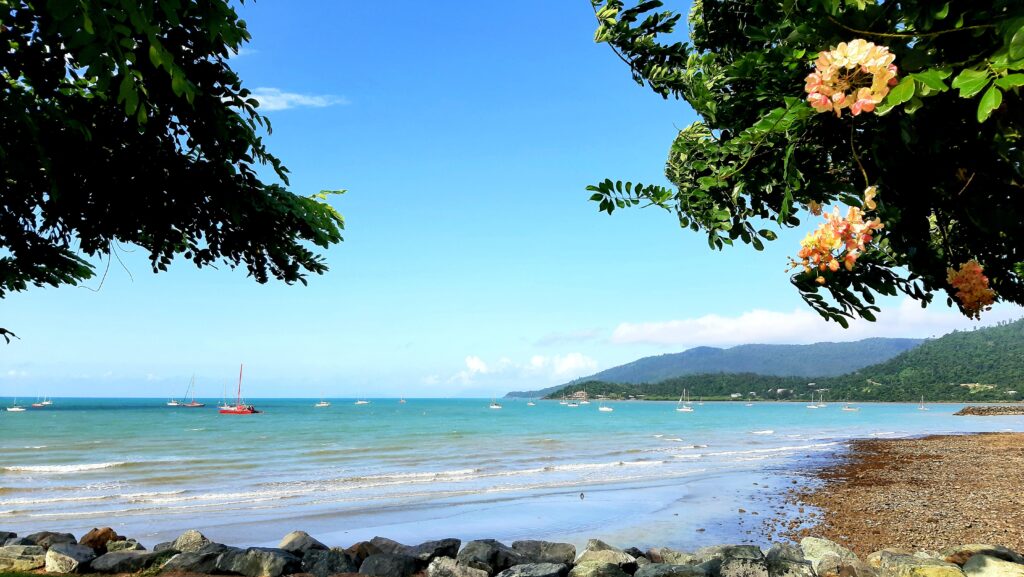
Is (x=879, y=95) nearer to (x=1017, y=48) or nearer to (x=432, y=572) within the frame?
(x=1017, y=48)

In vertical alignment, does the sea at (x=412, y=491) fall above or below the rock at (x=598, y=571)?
below

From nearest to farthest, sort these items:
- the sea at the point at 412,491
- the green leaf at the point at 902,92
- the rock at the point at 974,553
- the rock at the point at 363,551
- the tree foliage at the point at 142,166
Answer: the green leaf at the point at 902,92 < the tree foliage at the point at 142,166 < the rock at the point at 974,553 < the rock at the point at 363,551 < the sea at the point at 412,491

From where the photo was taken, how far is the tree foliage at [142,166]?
4777mm

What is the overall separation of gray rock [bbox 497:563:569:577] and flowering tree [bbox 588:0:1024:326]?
5.46m

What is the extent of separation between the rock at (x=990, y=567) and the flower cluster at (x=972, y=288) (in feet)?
20.0

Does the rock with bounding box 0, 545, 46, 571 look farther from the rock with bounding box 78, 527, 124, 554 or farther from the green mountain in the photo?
the green mountain

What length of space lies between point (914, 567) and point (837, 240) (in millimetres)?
6750

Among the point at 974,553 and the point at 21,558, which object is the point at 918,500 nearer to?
the point at 974,553

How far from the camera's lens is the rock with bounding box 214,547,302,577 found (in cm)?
769

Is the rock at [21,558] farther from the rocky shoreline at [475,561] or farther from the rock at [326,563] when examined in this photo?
the rock at [326,563]

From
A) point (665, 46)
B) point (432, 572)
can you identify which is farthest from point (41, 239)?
point (665, 46)

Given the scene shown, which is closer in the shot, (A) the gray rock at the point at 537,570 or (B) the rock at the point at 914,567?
(B) the rock at the point at 914,567

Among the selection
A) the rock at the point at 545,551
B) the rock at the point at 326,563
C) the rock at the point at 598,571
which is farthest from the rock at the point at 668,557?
the rock at the point at 326,563

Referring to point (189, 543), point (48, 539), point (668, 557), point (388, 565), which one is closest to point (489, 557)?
point (388, 565)
